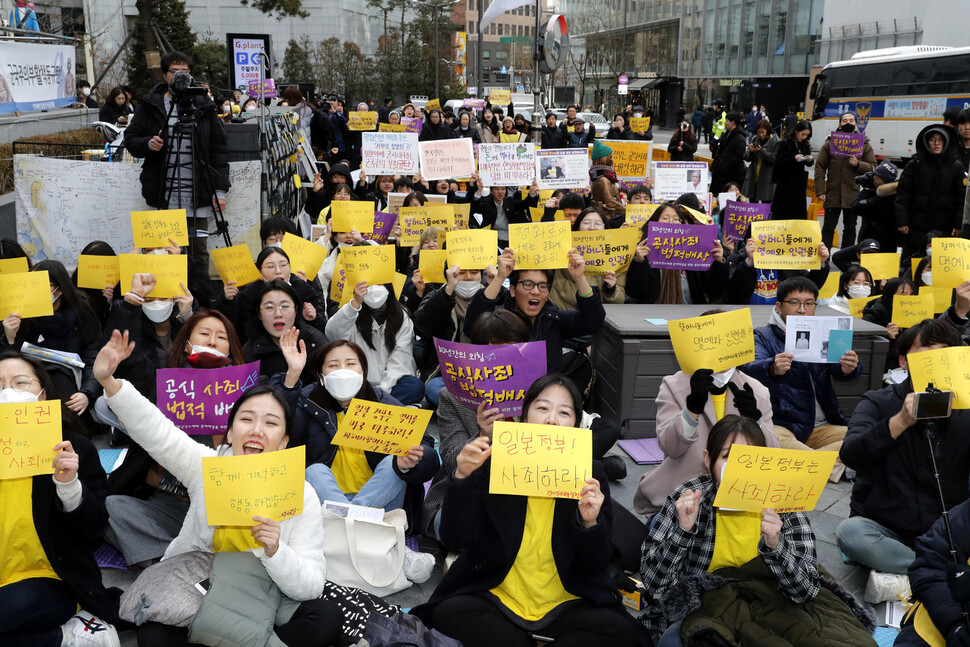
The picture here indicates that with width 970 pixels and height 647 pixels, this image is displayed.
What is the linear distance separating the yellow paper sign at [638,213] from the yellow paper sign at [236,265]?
3.47 meters

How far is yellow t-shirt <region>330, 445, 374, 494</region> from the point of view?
4.32 meters

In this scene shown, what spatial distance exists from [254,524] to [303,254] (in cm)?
364

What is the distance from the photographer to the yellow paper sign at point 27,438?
3.12m

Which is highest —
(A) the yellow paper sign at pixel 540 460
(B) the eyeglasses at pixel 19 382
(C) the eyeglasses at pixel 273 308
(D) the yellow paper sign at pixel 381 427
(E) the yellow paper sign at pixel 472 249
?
(E) the yellow paper sign at pixel 472 249

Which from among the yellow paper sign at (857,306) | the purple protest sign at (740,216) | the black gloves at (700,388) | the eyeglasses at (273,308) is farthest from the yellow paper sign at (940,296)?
the eyeglasses at (273,308)

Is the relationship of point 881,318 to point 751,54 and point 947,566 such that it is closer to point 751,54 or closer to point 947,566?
point 947,566

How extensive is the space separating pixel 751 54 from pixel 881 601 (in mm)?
46236

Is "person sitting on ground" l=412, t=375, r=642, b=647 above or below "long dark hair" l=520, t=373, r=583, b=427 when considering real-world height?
below

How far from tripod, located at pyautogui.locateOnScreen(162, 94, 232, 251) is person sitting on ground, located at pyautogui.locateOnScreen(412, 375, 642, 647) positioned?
4.98 meters

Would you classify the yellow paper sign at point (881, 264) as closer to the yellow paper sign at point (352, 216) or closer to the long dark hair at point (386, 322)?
the long dark hair at point (386, 322)

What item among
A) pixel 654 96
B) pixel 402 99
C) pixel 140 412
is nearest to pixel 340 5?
pixel 402 99

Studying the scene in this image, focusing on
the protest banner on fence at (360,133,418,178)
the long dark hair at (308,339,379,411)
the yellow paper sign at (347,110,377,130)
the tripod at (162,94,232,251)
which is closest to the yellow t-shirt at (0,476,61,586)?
the long dark hair at (308,339,379,411)

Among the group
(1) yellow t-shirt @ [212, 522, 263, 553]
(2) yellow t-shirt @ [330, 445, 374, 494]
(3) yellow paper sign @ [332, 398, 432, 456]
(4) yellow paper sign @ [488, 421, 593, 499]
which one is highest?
(4) yellow paper sign @ [488, 421, 593, 499]

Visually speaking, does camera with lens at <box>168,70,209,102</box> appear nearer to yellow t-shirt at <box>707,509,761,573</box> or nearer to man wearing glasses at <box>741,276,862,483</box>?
man wearing glasses at <box>741,276,862,483</box>
